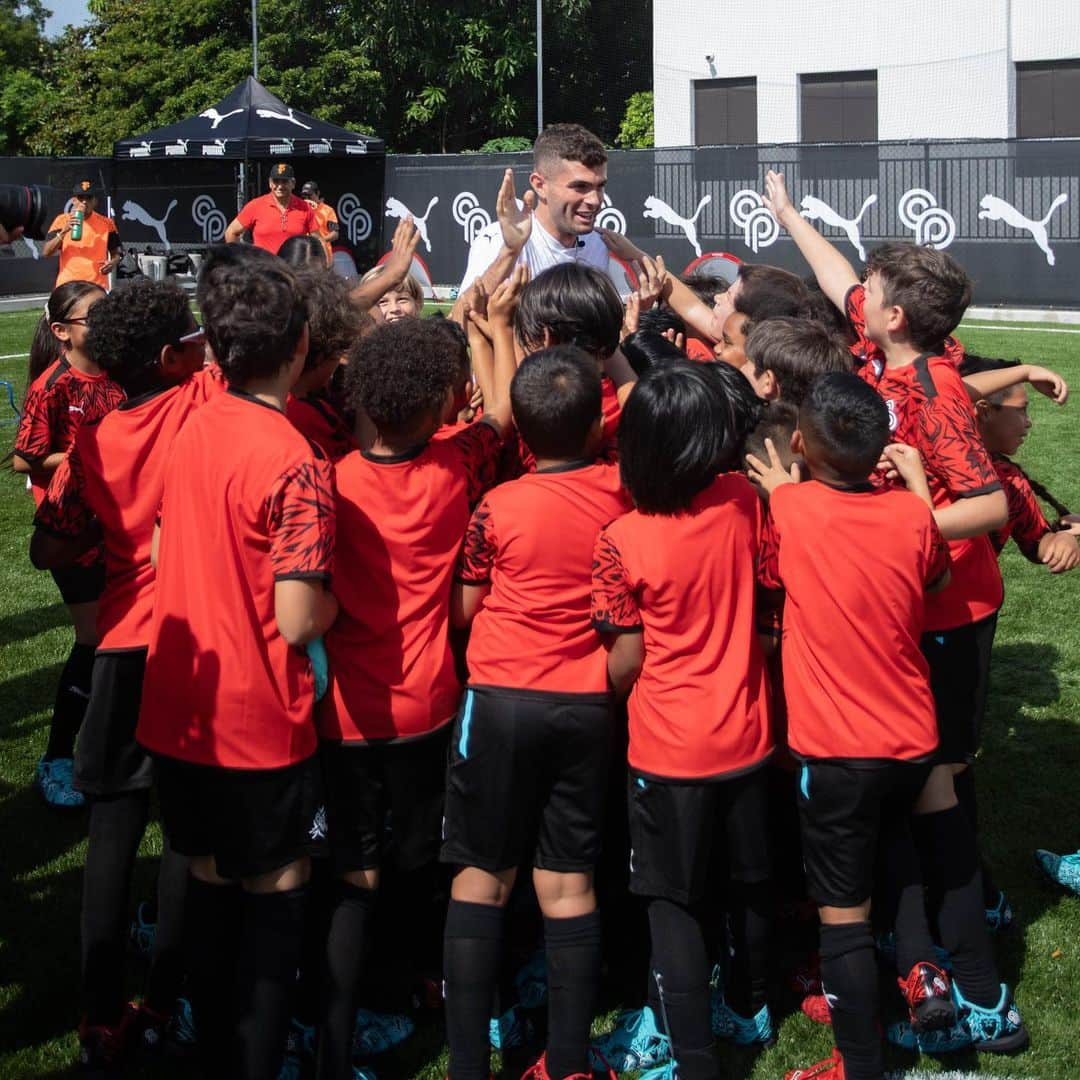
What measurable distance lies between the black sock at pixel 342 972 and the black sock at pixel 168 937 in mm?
423

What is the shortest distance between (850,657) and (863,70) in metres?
28.8

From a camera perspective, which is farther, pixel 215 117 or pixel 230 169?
pixel 230 169

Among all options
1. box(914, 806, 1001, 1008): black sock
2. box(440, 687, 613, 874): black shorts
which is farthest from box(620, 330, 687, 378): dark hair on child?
box(914, 806, 1001, 1008): black sock

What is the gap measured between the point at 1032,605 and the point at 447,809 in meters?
5.14

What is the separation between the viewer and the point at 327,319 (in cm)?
348

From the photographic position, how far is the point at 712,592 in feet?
10.5

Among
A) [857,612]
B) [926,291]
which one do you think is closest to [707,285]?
[926,291]

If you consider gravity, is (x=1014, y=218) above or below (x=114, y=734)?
above

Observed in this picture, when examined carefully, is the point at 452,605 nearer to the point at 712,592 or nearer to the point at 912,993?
the point at 712,592

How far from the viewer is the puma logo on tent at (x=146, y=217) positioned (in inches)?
1077

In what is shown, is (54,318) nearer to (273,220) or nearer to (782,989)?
(782,989)

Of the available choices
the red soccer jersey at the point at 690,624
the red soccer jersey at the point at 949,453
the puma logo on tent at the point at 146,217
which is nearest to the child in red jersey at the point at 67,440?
the red soccer jersey at the point at 690,624

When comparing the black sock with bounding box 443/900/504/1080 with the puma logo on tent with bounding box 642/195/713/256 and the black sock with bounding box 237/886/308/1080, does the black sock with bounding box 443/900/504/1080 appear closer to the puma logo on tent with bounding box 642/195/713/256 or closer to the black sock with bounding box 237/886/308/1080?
the black sock with bounding box 237/886/308/1080

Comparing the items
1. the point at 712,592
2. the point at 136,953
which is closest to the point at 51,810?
the point at 136,953
